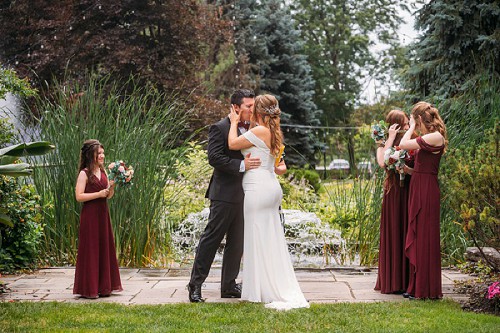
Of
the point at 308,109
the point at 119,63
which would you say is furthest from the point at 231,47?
the point at 119,63

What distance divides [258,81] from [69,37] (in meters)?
9.11

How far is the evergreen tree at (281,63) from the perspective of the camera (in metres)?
31.4

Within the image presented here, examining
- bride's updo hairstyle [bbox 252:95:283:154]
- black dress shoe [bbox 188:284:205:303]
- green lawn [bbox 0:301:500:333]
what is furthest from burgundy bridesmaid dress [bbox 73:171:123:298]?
bride's updo hairstyle [bbox 252:95:283:154]

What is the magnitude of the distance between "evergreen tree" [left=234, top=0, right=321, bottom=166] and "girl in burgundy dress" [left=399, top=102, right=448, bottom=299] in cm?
Result: 2366

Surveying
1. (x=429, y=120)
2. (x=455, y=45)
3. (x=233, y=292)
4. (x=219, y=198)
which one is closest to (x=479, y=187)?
(x=429, y=120)

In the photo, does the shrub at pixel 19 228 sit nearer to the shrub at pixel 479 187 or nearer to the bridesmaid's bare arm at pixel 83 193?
the bridesmaid's bare arm at pixel 83 193

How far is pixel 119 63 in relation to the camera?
72.6 feet

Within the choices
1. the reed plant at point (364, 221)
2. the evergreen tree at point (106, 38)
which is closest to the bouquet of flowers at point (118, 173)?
the reed plant at point (364, 221)

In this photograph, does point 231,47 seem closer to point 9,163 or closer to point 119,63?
point 119,63

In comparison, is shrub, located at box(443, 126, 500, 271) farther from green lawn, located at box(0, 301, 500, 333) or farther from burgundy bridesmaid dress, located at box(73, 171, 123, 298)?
burgundy bridesmaid dress, located at box(73, 171, 123, 298)

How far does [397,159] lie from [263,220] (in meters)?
1.53

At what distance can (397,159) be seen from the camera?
7375 millimetres

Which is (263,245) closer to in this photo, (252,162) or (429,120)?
(252,162)

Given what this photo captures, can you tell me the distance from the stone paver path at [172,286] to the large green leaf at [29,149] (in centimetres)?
142
